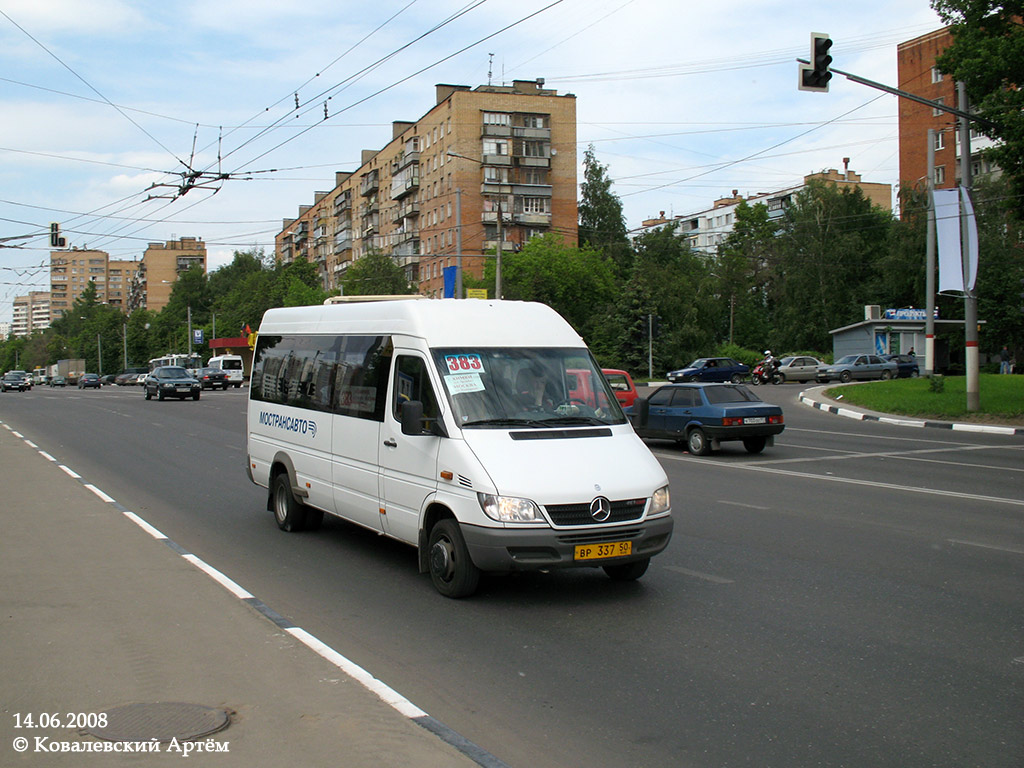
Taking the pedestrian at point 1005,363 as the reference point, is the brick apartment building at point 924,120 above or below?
above

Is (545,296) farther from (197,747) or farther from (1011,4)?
(197,747)

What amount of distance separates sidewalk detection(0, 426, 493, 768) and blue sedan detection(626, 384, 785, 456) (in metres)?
11.0

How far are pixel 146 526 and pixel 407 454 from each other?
4.24m

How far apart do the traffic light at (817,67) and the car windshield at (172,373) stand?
35.2 m

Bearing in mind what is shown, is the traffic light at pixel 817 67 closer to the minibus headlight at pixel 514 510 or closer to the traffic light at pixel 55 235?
the minibus headlight at pixel 514 510

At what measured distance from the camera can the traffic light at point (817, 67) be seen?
15234 millimetres

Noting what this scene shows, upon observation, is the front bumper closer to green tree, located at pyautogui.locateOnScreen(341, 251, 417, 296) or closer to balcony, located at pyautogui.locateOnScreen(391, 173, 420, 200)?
green tree, located at pyautogui.locateOnScreen(341, 251, 417, 296)

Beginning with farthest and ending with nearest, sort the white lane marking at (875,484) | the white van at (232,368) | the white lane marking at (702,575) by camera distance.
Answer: the white van at (232,368), the white lane marking at (875,484), the white lane marking at (702,575)

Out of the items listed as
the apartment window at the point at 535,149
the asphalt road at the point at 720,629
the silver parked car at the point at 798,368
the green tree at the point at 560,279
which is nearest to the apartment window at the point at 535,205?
the apartment window at the point at 535,149

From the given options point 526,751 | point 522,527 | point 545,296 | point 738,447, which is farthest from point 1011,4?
point 545,296

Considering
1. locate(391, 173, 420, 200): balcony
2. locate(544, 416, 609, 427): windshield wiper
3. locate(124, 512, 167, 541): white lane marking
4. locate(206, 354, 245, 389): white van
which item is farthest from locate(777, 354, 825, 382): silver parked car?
locate(544, 416, 609, 427): windshield wiper

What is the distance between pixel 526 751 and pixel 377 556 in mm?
4642

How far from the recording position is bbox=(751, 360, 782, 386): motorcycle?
1984 inches

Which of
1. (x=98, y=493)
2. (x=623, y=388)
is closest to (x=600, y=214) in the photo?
(x=623, y=388)
